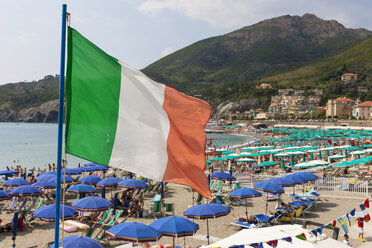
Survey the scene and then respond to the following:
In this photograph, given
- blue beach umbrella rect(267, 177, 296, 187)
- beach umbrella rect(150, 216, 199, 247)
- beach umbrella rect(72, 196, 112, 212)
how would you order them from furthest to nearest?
blue beach umbrella rect(267, 177, 296, 187) < beach umbrella rect(72, 196, 112, 212) < beach umbrella rect(150, 216, 199, 247)

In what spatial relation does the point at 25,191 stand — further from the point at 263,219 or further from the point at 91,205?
the point at 263,219

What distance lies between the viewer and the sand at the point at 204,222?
35.3ft

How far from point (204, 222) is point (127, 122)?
9.36 meters

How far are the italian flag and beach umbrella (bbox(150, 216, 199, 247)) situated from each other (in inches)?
157

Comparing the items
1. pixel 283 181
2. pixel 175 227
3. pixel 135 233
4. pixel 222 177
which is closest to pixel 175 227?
pixel 175 227

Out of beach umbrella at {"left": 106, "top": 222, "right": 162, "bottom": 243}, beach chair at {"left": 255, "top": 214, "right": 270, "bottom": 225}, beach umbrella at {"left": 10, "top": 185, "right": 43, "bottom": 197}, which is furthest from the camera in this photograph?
beach umbrella at {"left": 10, "top": 185, "right": 43, "bottom": 197}

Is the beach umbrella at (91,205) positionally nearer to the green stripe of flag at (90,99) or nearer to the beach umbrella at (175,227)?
the beach umbrella at (175,227)

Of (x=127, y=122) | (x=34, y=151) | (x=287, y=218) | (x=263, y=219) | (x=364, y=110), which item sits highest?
(x=364, y=110)

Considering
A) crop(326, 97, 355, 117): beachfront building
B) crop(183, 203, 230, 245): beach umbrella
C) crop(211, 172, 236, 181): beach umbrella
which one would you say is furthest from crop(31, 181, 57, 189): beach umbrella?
crop(326, 97, 355, 117): beachfront building

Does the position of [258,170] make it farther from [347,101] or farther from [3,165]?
[347,101]

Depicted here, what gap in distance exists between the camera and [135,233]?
779 centimetres

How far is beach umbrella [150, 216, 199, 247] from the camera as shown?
825 cm

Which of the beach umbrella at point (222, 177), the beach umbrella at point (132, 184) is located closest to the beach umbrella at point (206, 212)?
the beach umbrella at point (132, 184)

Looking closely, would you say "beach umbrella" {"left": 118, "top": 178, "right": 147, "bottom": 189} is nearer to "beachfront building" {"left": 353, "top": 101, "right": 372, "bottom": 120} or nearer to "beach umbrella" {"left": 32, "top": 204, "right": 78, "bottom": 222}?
"beach umbrella" {"left": 32, "top": 204, "right": 78, "bottom": 222}
